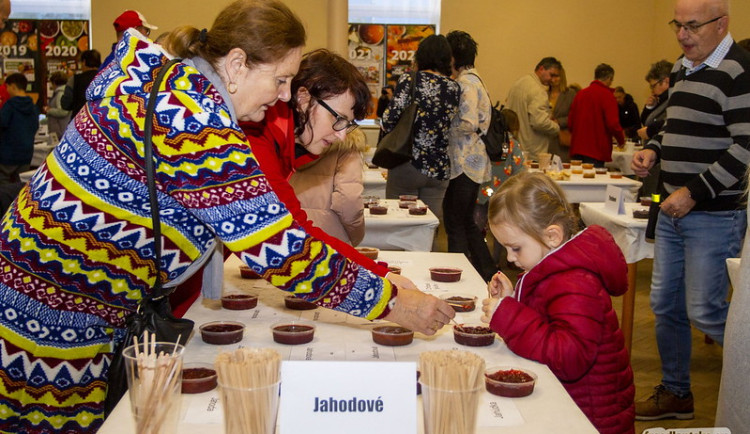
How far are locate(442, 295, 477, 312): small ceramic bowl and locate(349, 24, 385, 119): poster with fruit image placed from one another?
30.7 feet

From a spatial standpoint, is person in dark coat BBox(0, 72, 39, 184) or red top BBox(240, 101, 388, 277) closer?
red top BBox(240, 101, 388, 277)

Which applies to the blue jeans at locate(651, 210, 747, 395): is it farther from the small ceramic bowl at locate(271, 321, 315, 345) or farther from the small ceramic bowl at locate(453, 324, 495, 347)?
the small ceramic bowl at locate(271, 321, 315, 345)

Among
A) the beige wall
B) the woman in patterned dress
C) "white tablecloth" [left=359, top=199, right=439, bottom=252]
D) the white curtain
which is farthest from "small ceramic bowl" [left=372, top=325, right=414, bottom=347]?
the white curtain

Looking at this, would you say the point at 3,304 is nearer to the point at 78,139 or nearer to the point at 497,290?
the point at 78,139

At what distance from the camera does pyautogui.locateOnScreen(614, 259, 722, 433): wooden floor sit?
11.1ft

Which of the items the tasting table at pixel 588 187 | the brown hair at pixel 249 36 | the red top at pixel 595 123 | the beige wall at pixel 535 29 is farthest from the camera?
the beige wall at pixel 535 29

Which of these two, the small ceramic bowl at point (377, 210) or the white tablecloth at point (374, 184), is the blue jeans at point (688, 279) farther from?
the white tablecloth at point (374, 184)

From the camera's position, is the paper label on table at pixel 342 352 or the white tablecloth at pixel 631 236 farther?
the white tablecloth at pixel 631 236

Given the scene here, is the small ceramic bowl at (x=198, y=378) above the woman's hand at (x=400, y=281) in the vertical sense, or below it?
above

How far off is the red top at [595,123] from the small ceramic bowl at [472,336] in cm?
668

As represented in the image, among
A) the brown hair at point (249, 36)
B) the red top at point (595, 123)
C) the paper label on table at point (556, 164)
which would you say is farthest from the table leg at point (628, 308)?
the red top at point (595, 123)

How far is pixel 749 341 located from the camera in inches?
66.9

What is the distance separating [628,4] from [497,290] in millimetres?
10520

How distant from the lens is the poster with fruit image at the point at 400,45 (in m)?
11.4
